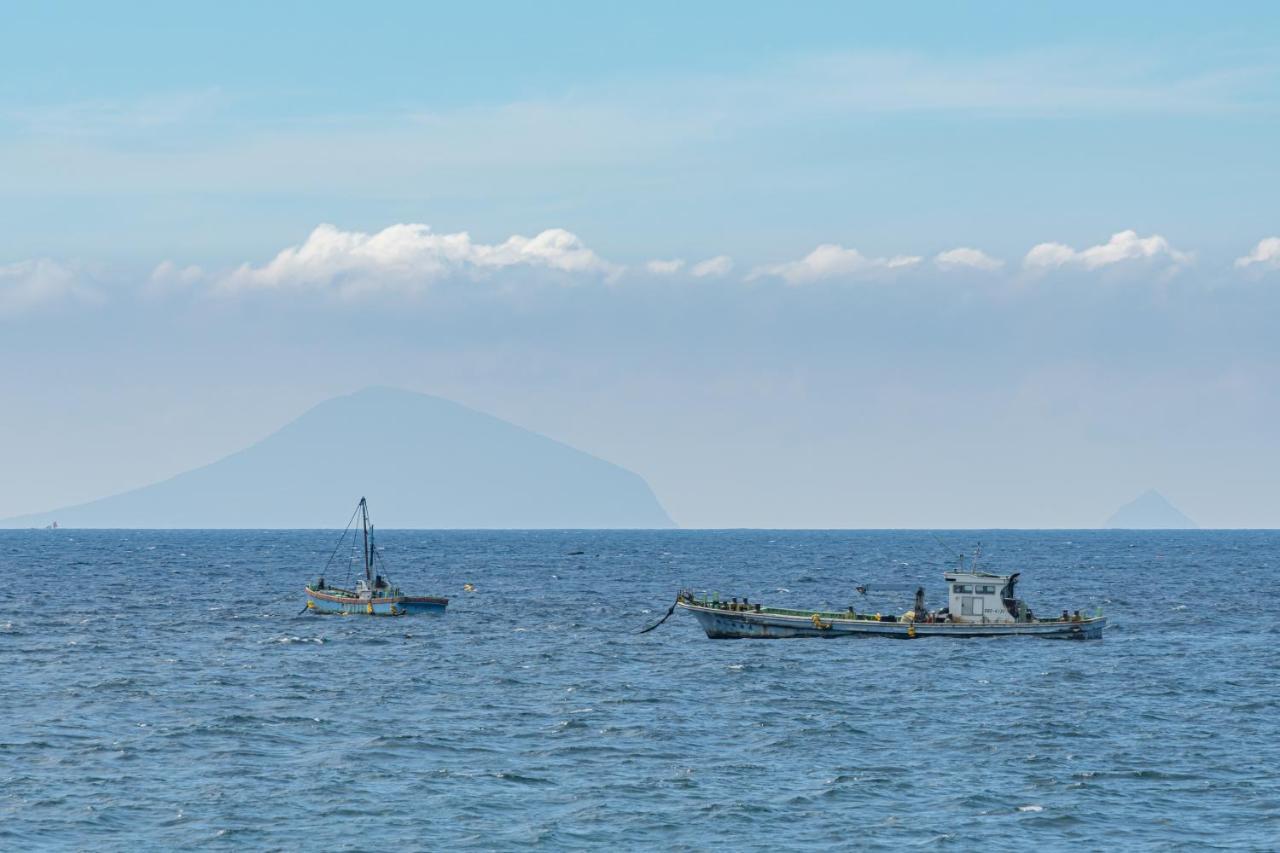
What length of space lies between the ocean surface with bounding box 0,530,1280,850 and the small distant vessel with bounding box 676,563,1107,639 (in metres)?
1.20

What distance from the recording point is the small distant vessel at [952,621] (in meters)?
107

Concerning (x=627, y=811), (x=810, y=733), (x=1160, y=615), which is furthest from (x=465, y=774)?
(x=1160, y=615)

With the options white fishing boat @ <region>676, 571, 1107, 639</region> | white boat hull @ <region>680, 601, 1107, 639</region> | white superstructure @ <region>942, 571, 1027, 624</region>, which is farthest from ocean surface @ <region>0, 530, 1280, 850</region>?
white superstructure @ <region>942, 571, 1027, 624</region>

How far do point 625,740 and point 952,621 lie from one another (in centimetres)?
4464

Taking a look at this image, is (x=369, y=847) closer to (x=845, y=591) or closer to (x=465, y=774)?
(x=465, y=774)

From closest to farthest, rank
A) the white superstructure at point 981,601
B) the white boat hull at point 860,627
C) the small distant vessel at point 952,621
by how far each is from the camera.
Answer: the white boat hull at point 860,627 < the small distant vessel at point 952,621 < the white superstructure at point 981,601

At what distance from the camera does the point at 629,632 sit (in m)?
118

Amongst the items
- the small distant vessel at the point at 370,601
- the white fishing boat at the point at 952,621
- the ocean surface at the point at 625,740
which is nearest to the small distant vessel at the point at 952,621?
the white fishing boat at the point at 952,621

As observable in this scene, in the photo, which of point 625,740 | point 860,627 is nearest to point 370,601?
point 860,627

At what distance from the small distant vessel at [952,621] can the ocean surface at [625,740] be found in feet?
3.95

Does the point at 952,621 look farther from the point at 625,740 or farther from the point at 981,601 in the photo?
the point at 625,740

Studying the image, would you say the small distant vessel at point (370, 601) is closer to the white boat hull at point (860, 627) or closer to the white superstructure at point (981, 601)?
the white boat hull at point (860, 627)

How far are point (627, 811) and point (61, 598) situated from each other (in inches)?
4539

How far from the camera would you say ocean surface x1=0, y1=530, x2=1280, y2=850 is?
2062 inches
